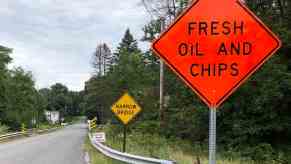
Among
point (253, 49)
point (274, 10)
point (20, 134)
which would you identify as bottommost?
point (20, 134)

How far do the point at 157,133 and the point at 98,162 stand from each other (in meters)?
18.9

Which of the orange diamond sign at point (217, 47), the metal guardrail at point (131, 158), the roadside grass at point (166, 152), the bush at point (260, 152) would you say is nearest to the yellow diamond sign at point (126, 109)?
the roadside grass at point (166, 152)

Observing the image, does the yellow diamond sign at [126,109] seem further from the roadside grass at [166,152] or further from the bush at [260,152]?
the bush at [260,152]

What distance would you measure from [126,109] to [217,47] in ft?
50.0

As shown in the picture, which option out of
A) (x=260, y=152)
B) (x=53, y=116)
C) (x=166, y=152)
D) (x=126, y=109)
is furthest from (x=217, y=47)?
(x=53, y=116)

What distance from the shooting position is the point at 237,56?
20.6ft

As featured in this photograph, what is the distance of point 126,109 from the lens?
21.4 m

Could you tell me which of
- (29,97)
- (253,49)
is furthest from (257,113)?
(29,97)

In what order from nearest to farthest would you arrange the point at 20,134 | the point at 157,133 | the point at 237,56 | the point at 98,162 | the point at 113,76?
the point at 237,56
the point at 98,162
the point at 157,133
the point at 20,134
the point at 113,76

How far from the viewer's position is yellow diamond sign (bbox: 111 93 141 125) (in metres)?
21.3

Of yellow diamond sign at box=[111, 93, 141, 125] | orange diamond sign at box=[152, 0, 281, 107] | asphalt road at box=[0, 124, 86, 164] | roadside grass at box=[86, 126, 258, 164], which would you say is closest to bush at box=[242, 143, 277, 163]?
roadside grass at box=[86, 126, 258, 164]

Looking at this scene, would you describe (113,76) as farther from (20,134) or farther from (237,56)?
(237,56)

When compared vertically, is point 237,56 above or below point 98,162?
above

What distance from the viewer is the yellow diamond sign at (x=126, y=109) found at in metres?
21.3
